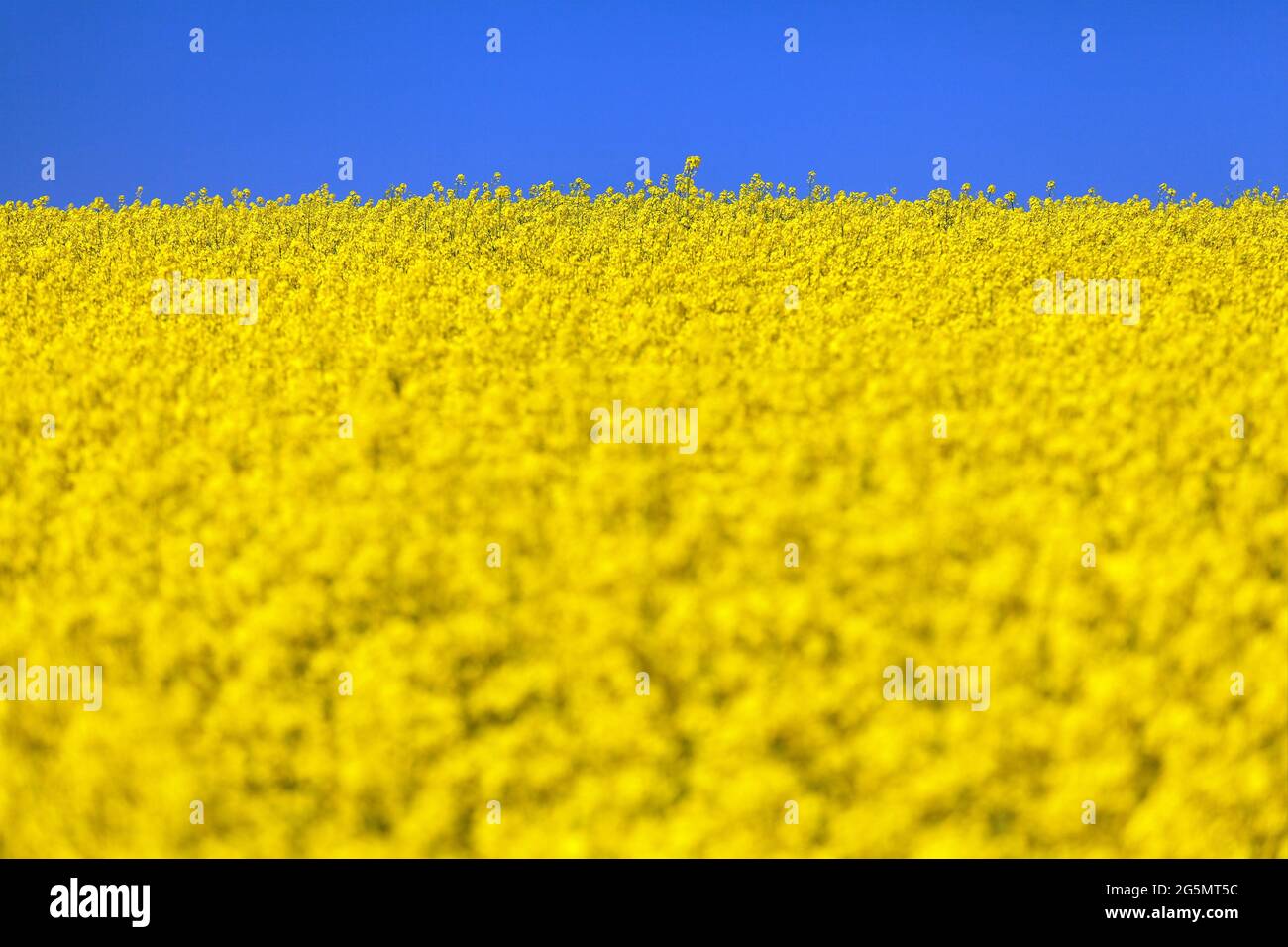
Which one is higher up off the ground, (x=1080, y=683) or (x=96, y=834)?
(x=1080, y=683)

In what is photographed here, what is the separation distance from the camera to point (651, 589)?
5.98 meters

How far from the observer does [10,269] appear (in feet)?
61.5

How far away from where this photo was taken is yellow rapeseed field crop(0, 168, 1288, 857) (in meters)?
4.60

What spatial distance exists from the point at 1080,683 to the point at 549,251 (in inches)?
616

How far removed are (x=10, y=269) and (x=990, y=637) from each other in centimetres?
1959

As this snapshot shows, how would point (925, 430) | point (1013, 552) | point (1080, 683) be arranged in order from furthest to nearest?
point (925, 430) → point (1013, 552) → point (1080, 683)

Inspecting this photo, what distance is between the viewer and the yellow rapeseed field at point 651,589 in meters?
4.60
